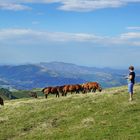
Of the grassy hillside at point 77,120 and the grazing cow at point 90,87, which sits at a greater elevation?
the grassy hillside at point 77,120

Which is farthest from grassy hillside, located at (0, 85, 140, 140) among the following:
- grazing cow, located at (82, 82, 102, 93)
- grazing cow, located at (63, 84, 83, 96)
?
grazing cow, located at (63, 84, 83, 96)

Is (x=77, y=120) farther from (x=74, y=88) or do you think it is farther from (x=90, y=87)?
(x=74, y=88)

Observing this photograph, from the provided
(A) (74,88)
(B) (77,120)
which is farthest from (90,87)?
(B) (77,120)

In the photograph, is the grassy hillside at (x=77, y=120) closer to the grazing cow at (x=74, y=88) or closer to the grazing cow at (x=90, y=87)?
the grazing cow at (x=90, y=87)

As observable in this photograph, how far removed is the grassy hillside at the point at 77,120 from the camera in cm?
2430

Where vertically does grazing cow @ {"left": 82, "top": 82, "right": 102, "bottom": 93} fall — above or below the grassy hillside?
below

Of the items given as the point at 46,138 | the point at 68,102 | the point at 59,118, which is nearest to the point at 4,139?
the point at 46,138

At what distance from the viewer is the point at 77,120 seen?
2894 centimetres

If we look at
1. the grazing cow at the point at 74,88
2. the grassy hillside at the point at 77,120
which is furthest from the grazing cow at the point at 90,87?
the grassy hillside at the point at 77,120

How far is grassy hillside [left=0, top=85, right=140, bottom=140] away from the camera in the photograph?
2430 centimetres

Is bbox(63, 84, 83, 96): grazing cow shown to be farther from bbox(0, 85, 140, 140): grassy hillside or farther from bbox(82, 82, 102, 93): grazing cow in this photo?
bbox(0, 85, 140, 140): grassy hillside

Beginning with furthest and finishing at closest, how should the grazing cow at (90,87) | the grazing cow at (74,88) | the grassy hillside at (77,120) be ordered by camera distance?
the grazing cow at (74,88), the grazing cow at (90,87), the grassy hillside at (77,120)

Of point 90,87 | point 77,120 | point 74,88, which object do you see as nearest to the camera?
point 77,120

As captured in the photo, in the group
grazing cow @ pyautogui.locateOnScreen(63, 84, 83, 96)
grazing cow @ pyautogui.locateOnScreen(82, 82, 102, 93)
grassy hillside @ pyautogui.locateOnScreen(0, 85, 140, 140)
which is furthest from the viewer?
grazing cow @ pyautogui.locateOnScreen(63, 84, 83, 96)
